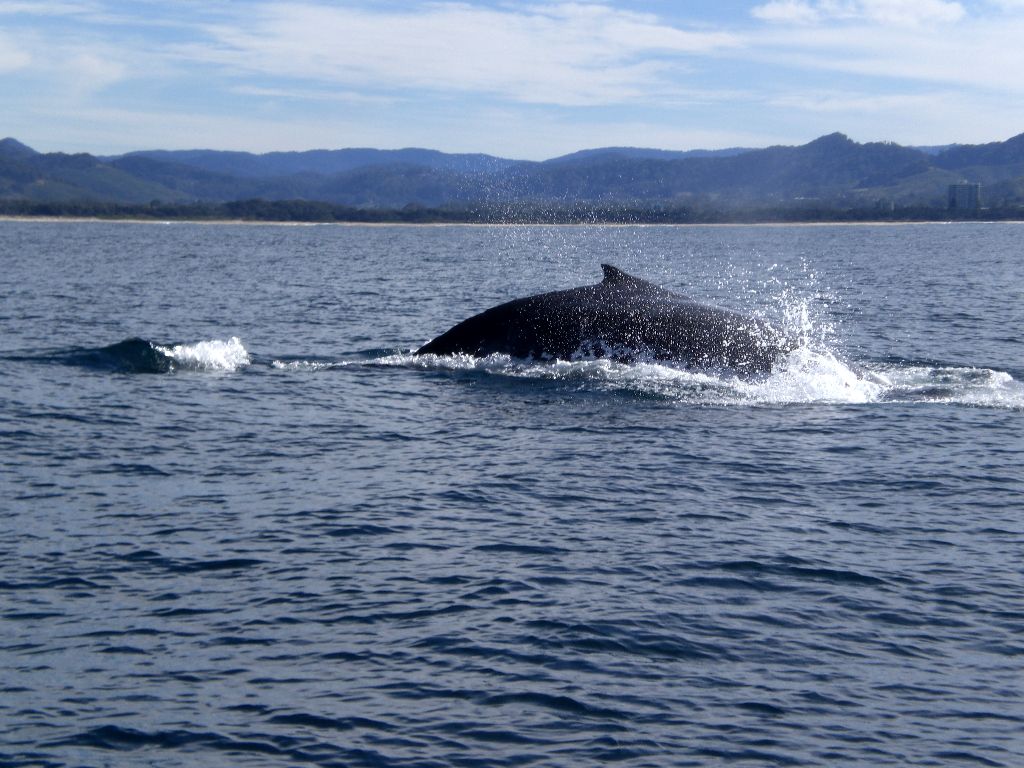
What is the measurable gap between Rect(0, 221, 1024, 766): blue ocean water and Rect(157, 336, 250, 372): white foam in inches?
6.3

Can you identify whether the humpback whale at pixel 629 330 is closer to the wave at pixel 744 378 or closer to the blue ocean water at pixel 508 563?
the wave at pixel 744 378

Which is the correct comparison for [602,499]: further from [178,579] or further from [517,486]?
[178,579]

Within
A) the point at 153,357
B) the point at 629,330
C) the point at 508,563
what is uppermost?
the point at 629,330

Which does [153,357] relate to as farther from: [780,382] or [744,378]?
[780,382]

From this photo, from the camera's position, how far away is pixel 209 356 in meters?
27.4

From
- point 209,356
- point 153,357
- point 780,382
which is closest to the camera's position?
point 780,382

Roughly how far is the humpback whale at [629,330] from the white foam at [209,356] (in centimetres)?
616

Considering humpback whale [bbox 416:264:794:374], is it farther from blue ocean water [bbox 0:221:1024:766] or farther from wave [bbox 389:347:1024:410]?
blue ocean water [bbox 0:221:1024:766]

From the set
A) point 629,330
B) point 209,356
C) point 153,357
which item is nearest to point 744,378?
point 629,330

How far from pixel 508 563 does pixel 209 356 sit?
16.2 m

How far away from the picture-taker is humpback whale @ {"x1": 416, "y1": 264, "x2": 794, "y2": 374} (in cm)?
2264

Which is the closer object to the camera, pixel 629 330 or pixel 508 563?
pixel 508 563

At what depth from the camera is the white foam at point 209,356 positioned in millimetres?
26578

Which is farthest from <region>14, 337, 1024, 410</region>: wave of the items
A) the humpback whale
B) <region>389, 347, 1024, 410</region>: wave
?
the humpback whale
